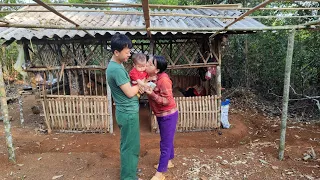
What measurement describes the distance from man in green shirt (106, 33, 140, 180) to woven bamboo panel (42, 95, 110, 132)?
283 cm

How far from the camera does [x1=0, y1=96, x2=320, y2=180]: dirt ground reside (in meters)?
3.52

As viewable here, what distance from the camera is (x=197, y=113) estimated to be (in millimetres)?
5707

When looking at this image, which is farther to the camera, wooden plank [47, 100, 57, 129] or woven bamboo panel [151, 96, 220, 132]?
woven bamboo panel [151, 96, 220, 132]

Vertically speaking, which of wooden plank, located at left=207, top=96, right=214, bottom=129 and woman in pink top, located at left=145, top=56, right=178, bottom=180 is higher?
woman in pink top, located at left=145, top=56, right=178, bottom=180

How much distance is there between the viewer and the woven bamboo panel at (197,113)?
567 centimetres

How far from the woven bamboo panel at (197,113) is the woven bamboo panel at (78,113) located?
51.4 inches

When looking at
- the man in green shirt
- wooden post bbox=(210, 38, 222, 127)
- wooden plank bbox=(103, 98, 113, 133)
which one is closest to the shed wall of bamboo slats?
wooden post bbox=(210, 38, 222, 127)

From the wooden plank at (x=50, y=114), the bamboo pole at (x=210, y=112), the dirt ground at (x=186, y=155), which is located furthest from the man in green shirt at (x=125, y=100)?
the wooden plank at (x=50, y=114)

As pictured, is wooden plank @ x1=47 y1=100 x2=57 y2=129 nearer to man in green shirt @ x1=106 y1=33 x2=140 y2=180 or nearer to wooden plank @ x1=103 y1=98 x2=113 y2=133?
wooden plank @ x1=103 y1=98 x2=113 y2=133

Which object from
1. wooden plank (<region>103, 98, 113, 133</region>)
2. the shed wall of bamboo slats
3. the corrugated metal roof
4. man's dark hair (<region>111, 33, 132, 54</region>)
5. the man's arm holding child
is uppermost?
the corrugated metal roof

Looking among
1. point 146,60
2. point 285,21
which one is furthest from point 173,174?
point 285,21

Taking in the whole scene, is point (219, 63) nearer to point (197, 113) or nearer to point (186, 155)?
point (197, 113)

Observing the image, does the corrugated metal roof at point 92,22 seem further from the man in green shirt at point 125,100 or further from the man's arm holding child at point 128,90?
the man's arm holding child at point 128,90

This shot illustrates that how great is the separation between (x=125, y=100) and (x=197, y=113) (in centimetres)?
333
